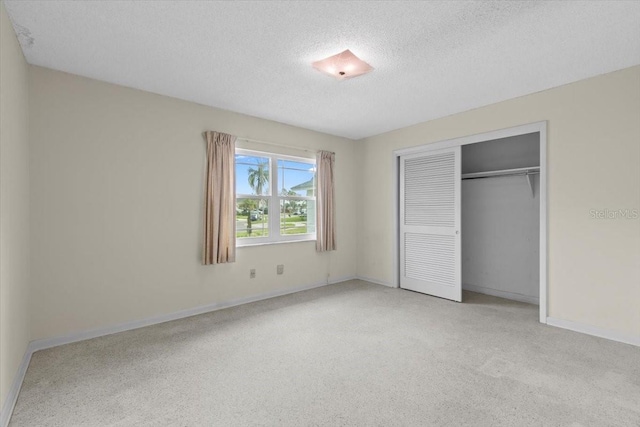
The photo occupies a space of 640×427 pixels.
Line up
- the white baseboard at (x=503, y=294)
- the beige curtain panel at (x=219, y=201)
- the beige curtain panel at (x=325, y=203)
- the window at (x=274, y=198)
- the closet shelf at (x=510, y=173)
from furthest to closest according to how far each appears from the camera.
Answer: the beige curtain panel at (x=325, y=203) → the window at (x=274, y=198) → the white baseboard at (x=503, y=294) → the closet shelf at (x=510, y=173) → the beige curtain panel at (x=219, y=201)

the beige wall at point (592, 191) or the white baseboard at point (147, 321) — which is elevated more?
the beige wall at point (592, 191)

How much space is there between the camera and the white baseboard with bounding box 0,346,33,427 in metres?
1.81

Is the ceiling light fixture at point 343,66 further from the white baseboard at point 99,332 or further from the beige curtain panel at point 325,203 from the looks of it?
the white baseboard at point 99,332

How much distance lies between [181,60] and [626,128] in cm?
399

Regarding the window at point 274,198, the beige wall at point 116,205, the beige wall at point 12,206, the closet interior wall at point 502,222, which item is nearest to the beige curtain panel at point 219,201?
the beige wall at point 116,205

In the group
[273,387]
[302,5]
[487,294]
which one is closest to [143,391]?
[273,387]

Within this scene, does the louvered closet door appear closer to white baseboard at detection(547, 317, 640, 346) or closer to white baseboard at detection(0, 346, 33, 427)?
white baseboard at detection(547, 317, 640, 346)

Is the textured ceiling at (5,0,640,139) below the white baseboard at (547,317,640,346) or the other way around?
the other way around

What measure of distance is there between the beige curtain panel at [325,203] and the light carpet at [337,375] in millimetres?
1598

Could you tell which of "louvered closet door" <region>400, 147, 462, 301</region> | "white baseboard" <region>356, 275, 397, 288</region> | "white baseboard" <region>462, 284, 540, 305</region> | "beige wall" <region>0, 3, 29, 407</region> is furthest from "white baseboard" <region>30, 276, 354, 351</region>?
"white baseboard" <region>462, 284, 540, 305</region>

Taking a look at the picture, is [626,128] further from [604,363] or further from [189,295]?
[189,295]

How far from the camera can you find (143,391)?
6.96 feet

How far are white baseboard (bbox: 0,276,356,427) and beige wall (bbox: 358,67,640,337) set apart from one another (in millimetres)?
3256

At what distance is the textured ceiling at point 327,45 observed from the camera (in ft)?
6.60
